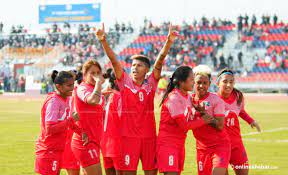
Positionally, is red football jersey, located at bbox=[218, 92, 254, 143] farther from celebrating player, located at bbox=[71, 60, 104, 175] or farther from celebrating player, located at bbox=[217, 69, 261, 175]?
celebrating player, located at bbox=[71, 60, 104, 175]

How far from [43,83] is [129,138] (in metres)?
43.8

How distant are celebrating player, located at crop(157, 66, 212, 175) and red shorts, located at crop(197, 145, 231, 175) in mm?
367

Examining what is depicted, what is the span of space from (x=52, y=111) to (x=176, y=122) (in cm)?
160

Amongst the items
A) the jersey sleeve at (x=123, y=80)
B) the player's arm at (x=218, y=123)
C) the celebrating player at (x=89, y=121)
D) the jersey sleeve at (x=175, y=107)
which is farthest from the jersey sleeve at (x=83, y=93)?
the player's arm at (x=218, y=123)

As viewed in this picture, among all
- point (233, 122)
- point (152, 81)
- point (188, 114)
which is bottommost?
point (233, 122)

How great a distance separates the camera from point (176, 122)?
327 inches

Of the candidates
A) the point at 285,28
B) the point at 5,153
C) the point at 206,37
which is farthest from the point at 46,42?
the point at 5,153

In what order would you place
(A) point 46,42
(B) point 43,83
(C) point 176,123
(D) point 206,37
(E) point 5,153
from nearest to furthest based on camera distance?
(C) point 176,123
(E) point 5,153
(B) point 43,83
(D) point 206,37
(A) point 46,42

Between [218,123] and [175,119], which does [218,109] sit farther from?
Result: [175,119]

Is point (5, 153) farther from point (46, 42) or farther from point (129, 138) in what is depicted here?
point (46, 42)

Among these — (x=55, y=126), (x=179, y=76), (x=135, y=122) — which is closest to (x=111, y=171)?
(x=135, y=122)

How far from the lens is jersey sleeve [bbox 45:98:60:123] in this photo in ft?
26.7

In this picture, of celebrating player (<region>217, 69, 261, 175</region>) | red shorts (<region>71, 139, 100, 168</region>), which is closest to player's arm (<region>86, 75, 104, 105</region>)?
red shorts (<region>71, 139, 100, 168</region>)

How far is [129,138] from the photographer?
8555 mm
